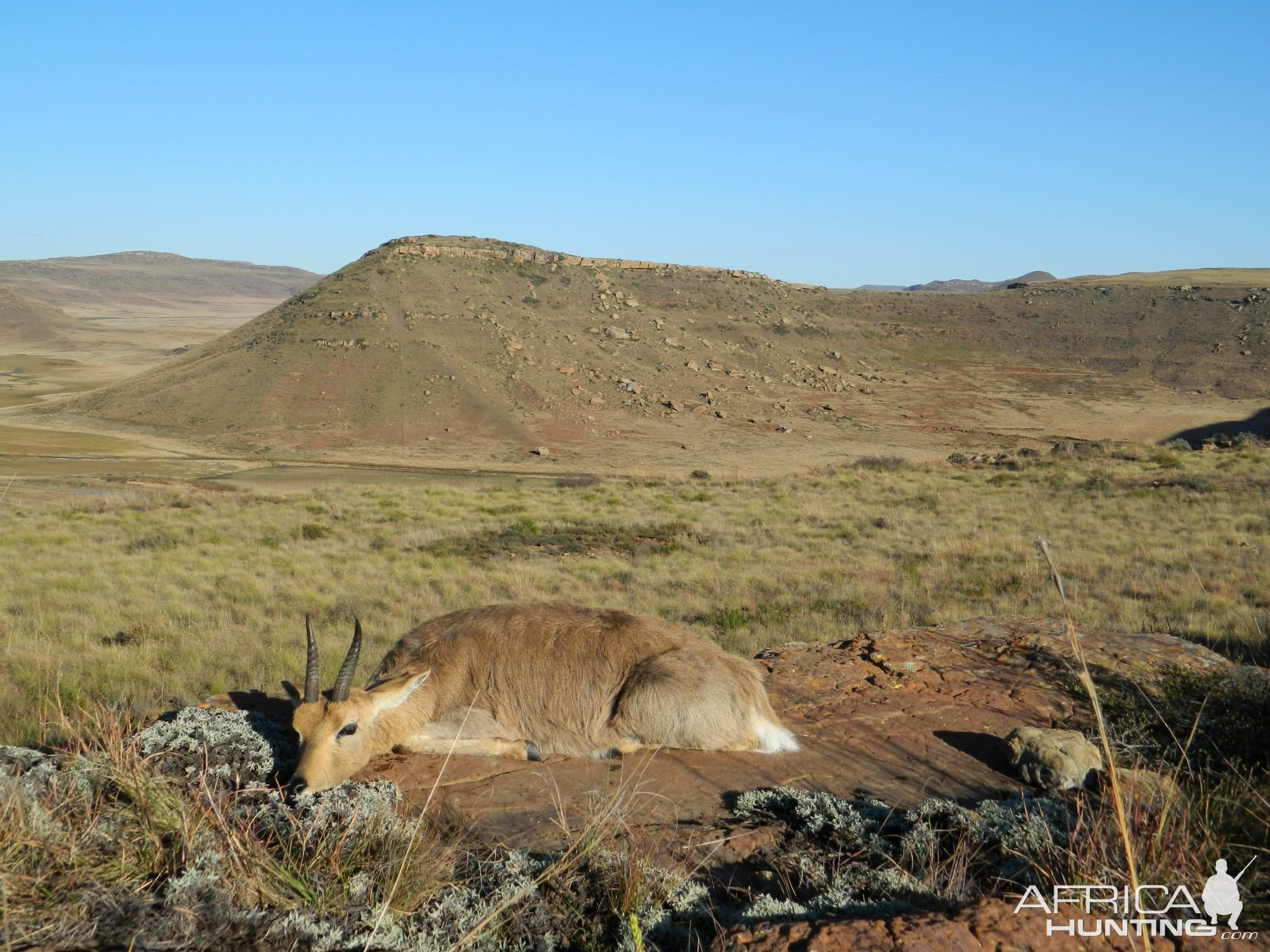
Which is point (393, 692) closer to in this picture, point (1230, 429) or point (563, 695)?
point (563, 695)

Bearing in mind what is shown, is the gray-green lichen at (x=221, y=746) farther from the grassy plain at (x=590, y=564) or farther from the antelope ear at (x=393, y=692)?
the grassy plain at (x=590, y=564)

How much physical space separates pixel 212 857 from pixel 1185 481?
28938 millimetres

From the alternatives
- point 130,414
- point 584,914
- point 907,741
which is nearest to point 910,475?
point 907,741

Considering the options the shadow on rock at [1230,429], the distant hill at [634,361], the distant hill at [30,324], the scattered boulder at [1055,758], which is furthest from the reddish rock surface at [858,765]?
the distant hill at [30,324]

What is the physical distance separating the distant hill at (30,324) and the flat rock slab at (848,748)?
13748 centimetres

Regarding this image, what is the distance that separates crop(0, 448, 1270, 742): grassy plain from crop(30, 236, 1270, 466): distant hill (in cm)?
2251

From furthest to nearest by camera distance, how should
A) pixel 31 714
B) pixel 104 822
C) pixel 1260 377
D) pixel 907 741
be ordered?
pixel 1260 377 < pixel 31 714 < pixel 907 741 < pixel 104 822

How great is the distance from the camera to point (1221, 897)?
11.9 ft

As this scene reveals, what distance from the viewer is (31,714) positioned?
8.21 meters

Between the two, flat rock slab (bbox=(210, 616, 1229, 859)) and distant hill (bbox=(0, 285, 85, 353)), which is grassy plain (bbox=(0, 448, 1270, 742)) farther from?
distant hill (bbox=(0, 285, 85, 353))

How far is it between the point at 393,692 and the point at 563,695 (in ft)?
4.31

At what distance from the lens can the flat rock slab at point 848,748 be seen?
17.8 feet

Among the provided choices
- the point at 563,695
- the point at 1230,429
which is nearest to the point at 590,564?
the point at 563,695

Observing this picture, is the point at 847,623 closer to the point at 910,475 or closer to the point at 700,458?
the point at 910,475
